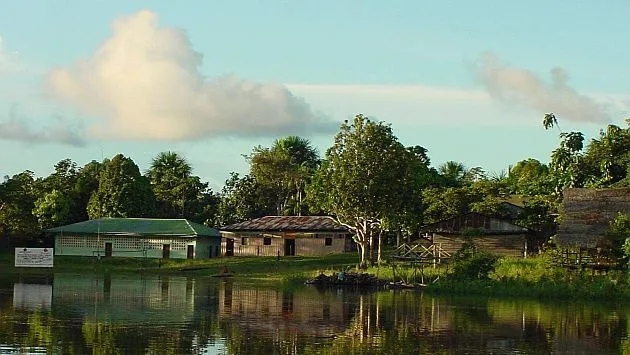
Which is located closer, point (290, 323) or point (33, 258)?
point (290, 323)

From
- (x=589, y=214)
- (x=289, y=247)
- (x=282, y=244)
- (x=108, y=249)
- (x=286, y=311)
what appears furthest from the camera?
(x=108, y=249)

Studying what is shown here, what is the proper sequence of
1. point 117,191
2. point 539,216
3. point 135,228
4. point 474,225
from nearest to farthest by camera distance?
1. point 539,216
2. point 474,225
3. point 135,228
4. point 117,191

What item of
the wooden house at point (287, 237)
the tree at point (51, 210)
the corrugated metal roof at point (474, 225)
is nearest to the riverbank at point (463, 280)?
the wooden house at point (287, 237)

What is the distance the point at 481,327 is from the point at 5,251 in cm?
5856

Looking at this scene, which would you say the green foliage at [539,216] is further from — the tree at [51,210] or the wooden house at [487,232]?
the tree at [51,210]

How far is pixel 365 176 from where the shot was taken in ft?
201

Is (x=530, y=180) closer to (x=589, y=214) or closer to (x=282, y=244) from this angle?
(x=282, y=244)

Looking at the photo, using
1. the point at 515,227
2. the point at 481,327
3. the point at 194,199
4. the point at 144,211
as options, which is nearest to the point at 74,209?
the point at 144,211

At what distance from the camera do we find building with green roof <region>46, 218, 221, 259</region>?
264ft

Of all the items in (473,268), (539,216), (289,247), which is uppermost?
(539,216)

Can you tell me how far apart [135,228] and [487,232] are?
98.2ft

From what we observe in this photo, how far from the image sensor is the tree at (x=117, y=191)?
88.1 m

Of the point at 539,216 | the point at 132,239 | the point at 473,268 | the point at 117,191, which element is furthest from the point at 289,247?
the point at 473,268

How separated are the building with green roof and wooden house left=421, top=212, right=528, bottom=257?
21.2 metres
